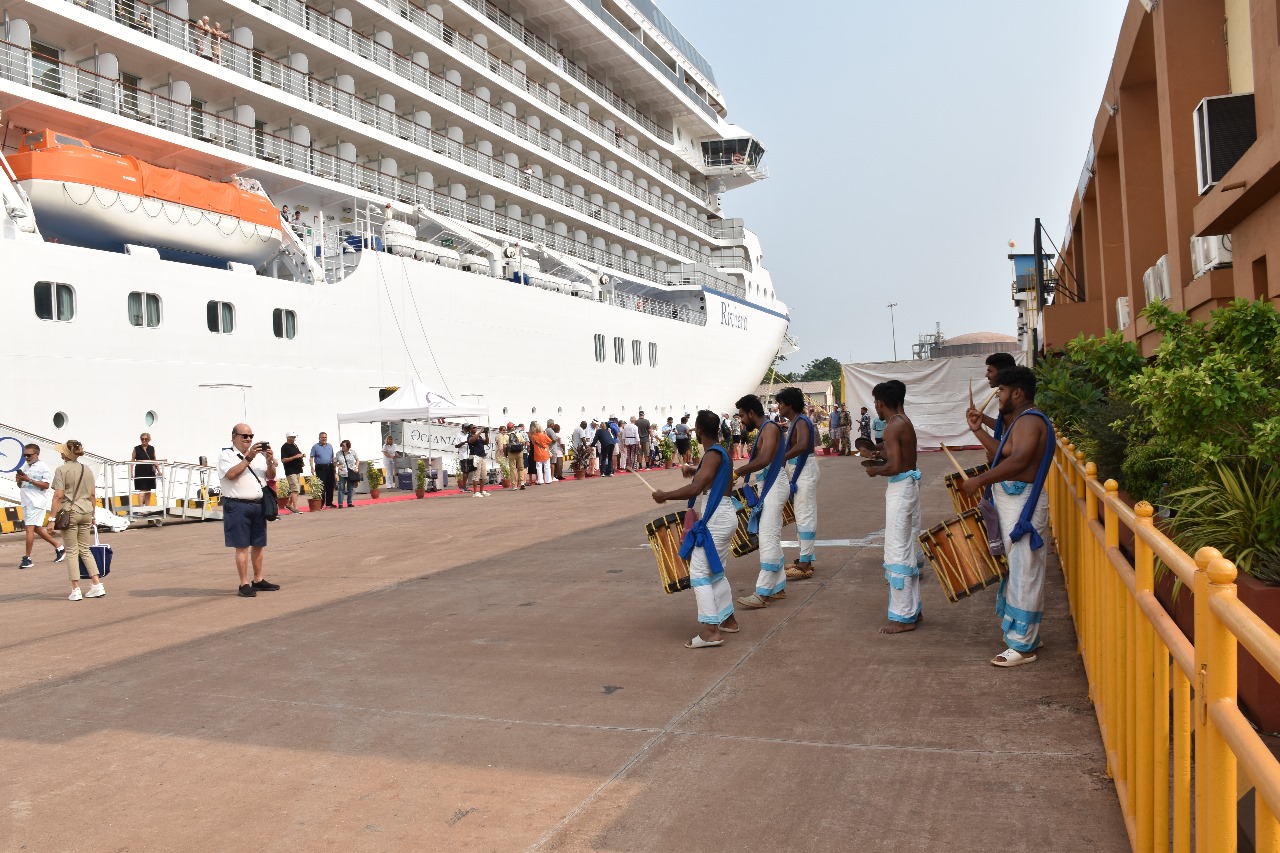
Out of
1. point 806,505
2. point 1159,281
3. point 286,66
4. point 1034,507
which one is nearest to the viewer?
point 1034,507

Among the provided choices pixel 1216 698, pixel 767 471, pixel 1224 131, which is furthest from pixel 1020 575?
pixel 1224 131

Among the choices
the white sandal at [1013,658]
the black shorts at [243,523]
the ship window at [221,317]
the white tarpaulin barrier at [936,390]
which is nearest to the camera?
the white sandal at [1013,658]

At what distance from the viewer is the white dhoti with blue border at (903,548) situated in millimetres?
6148

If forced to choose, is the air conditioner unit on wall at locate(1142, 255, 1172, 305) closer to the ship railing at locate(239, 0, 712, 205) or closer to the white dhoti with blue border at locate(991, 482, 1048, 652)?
the white dhoti with blue border at locate(991, 482, 1048, 652)

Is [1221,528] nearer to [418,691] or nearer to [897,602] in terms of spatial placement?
[897,602]

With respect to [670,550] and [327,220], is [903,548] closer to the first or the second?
[670,550]

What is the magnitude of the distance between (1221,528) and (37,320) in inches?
650

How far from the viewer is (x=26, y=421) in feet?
50.4

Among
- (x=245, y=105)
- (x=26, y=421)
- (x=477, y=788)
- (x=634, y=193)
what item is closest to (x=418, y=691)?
(x=477, y=788)

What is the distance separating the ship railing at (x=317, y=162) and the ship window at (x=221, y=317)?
409 centimetres

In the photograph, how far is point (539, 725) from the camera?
4.68 meters

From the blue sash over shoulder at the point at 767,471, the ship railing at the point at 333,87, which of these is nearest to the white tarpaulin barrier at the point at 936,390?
the ship railing at the point at 333,87

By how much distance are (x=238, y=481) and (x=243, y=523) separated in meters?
0.38

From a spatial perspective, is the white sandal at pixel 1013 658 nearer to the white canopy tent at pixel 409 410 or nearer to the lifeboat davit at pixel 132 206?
the white canopy tent at pixel 409 410
